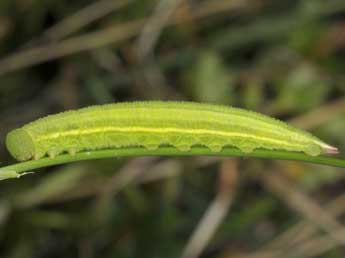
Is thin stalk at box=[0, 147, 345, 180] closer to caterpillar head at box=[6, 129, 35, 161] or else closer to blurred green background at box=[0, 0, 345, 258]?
caterpillar head at box=[6, 129, 35, 161]

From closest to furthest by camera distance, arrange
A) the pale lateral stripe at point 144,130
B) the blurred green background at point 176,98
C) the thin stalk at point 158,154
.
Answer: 1. the thin stalk at point 158,154
2. the pale lateral stripe at point 144,130
3. the blurred green background at point 176,98

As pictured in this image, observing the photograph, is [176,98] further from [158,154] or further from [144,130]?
[158,154]

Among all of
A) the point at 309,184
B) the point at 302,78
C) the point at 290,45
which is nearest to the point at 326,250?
the point at 309,184

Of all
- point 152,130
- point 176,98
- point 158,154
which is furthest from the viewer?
point 176,98

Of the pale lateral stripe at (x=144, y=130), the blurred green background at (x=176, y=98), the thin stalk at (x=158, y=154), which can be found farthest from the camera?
the blurred green background at (x=176, y=98)

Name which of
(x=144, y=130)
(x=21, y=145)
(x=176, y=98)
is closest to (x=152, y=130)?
(x=144, y=130)

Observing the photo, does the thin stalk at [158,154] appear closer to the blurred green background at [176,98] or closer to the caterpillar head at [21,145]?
the caterpillar head at [21,145]

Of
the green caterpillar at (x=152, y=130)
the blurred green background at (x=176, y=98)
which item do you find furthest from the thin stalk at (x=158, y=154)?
the blurred green background at (x=176, y=98)
